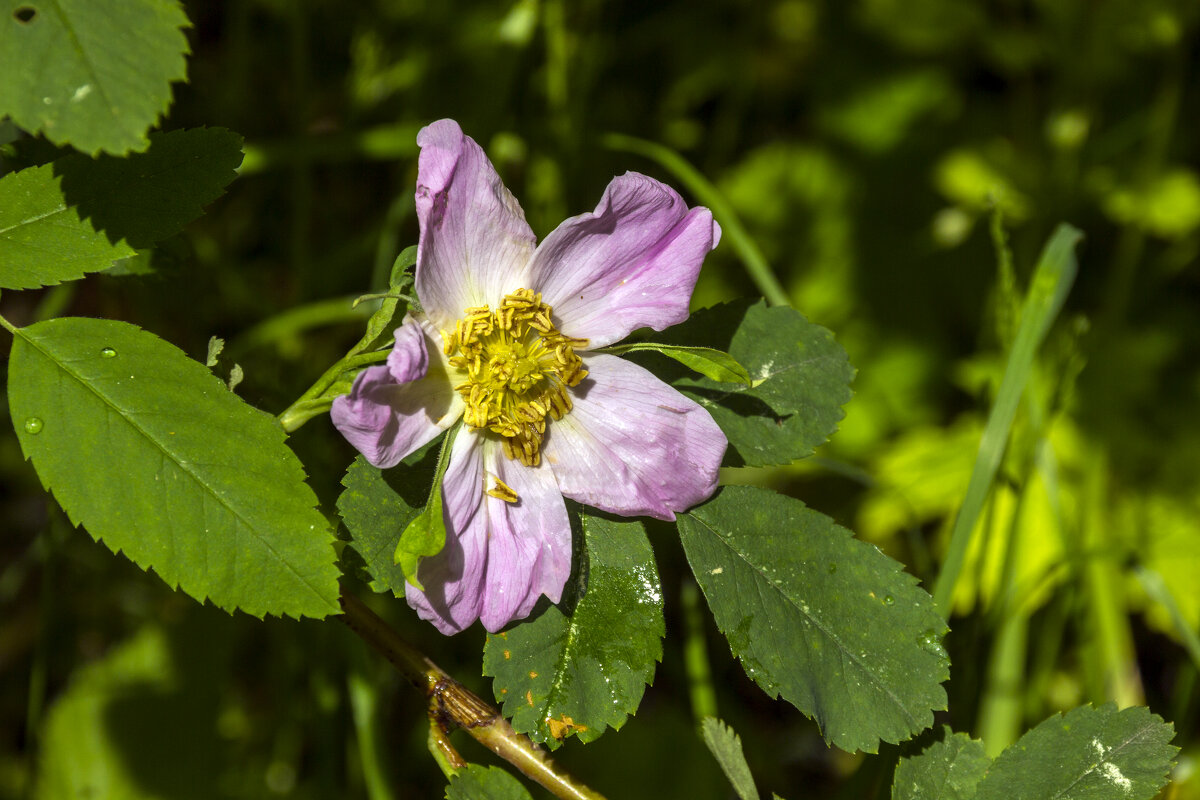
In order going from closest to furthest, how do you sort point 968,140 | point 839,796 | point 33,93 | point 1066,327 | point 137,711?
point 33,93 → point 839,796 → point 137,711 → point 1066,327 → point 968,140

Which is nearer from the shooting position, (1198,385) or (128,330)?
(128,330)

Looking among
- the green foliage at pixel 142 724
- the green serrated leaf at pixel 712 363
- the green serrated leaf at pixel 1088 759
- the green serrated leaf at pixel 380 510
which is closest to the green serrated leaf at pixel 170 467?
the green serrated leaf at pixel 380 510

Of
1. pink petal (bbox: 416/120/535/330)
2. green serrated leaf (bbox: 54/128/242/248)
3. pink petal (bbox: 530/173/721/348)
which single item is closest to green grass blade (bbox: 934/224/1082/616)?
pink petal (bbox: 530/173/721/348)

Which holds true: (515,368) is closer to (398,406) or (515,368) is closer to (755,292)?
(398,406)

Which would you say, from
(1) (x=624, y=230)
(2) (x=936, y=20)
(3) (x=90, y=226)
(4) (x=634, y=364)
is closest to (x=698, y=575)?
(4) (x=634, y=364)

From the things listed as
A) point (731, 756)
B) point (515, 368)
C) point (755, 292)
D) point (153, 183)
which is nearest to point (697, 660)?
point (731, 756)

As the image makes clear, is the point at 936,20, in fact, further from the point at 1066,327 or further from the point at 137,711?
the point at 137,711
